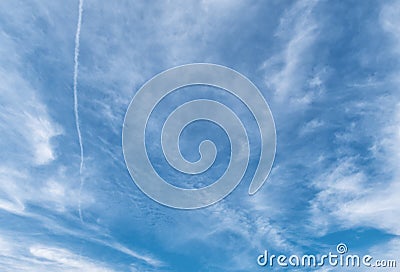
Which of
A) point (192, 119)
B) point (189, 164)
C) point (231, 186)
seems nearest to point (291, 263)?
point (231, 186)

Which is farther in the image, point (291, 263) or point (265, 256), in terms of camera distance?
point (265, 256)

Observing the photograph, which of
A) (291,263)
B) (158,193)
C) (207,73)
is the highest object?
(207,73)

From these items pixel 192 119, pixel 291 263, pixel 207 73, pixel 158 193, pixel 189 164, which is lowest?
pixel 291 263

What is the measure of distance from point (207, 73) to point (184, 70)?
3.71m

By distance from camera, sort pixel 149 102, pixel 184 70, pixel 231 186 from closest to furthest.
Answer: pixel 184 70 → pixel 149 102 → pixel 231 186

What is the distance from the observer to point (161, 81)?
4766 cm

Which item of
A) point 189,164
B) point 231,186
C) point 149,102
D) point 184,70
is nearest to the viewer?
point 184,70

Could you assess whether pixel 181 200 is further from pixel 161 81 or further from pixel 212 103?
pixel 161 81

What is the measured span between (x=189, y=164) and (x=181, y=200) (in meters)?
13.2

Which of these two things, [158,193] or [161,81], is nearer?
[161,81]

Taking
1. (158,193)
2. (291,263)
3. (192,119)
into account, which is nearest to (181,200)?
(158,193)

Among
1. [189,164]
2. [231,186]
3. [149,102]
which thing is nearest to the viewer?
[149,102]

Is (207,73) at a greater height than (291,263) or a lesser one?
greater

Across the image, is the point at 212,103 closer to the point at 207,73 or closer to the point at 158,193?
the point at 207,73
